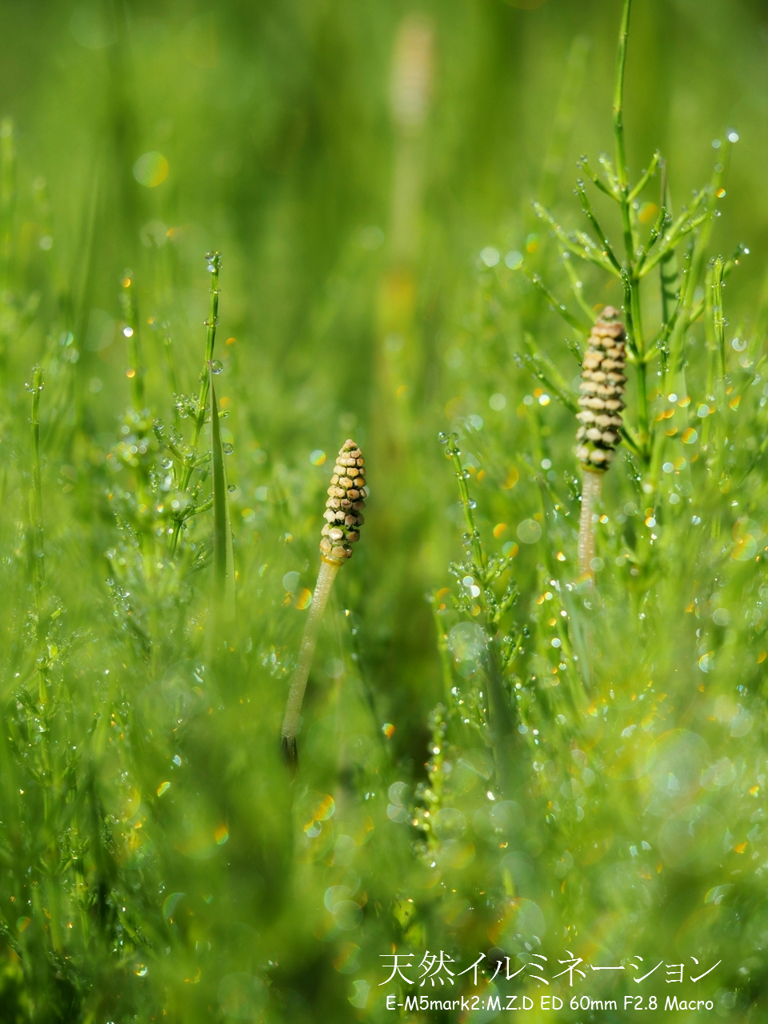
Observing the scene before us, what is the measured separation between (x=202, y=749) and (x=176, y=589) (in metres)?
0.08

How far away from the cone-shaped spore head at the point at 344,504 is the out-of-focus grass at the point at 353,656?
0.06 meters

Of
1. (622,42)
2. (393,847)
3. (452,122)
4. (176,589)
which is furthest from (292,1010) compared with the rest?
(452,122)

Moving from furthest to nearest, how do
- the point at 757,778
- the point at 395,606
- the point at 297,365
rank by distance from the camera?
1. the point at 297,365
2. the point at 395,606
3. the point at 757,778

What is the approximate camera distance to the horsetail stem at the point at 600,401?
372 millimetres

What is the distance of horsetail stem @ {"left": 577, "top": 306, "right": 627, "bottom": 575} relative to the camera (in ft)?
1.22

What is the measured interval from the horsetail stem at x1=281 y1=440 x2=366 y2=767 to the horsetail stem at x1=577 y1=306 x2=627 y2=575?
0.11 m

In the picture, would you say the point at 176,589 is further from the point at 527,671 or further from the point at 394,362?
the point at 394,362

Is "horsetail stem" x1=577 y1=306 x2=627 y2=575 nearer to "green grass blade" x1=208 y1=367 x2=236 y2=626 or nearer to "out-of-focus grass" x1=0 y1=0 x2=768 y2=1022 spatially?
"out-of-focus grass" x1=0 y1=0 x2=768 y2=1022

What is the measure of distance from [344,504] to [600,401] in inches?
4.9

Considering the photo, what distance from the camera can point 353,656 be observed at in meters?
0.45

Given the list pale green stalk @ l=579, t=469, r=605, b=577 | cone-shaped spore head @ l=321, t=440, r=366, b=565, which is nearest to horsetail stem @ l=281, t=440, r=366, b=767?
cone-shaped spore head @ l=321, t=440, r=366, b=565

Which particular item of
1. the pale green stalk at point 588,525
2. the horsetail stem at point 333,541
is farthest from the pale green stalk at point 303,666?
the pale green stalk at point 588,525

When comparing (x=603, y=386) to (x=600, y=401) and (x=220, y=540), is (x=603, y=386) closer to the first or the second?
(x=600, y=401)

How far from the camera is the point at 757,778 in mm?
331
